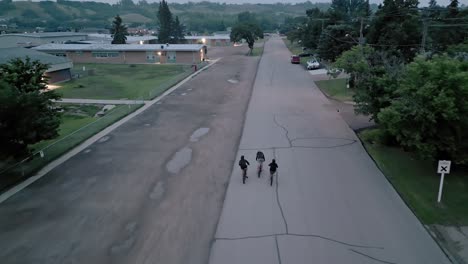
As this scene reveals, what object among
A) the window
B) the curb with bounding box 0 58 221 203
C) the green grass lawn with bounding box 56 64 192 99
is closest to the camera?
the curb with bounding box 0 58 221 203

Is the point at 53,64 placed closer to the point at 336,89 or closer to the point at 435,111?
the point at 336,89

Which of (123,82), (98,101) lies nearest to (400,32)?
(98,101)

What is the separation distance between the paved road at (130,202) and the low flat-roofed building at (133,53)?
126 feet

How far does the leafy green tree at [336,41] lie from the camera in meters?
41.3

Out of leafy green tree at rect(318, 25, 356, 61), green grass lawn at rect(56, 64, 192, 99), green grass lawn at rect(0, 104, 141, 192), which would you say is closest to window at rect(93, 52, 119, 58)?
green grass lawn at rect(56, 64, 192, 99)

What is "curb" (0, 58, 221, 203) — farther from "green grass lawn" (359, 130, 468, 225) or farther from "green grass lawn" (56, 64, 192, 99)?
"green grass lawn" (359, 130, 468, 225)

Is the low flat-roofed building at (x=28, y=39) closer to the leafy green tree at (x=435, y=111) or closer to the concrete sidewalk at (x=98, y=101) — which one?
the concrete sidewalk at (x=98, y=101)

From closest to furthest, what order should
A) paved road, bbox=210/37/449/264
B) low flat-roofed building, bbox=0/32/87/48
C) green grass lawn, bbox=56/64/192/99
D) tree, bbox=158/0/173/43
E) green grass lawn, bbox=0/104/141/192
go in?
paved road, bbox=210/37/449/264 < green grass lawn, bbox=0/104/141/192 < green grass lawn, bbox=56/64/192/99 < low flat-roofed building, bbox=0/32/87/48 < tree, bbox=158/0/173/43

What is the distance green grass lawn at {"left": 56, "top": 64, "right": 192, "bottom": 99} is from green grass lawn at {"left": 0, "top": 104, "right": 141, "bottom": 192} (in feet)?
15.1

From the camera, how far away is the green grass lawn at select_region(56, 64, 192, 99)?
33.7 meters

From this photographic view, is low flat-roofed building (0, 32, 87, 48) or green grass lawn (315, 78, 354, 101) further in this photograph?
low flat-roofed building (0, 32, 87, 48)

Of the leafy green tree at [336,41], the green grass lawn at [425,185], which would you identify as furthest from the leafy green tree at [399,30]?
the green grass lawn at [425,185]

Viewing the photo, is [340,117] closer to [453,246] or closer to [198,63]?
[453,246]

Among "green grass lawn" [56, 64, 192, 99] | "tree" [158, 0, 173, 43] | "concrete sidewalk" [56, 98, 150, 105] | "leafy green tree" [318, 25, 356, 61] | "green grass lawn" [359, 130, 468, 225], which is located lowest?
"green grass lawn" [359, 130, 468, 225]
